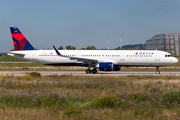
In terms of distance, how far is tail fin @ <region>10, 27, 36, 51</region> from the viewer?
37.4 metres

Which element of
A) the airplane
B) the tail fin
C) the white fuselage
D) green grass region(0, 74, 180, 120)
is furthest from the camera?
the tail fin

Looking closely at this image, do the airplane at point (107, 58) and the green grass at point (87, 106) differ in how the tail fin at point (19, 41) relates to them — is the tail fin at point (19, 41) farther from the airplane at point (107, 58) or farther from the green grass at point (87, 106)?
the green grass at point (87, 106)

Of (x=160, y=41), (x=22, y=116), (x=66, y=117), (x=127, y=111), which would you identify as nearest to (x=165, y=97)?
(x=127, y=111)

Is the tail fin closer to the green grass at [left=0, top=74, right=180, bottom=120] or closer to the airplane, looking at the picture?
the airplane

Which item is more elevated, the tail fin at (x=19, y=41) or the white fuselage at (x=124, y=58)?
the tail fin at (x=19, y=41)

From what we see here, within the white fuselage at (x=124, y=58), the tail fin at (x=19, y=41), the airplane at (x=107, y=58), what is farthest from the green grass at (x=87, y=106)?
the tail fin at (x=19, y=41)

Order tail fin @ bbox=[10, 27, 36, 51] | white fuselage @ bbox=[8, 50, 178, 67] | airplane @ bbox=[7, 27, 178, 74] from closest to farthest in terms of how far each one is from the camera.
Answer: airplane @ bbox=[7, 27, 178, 74], white fuselage @ bbox=[8, 50, 178, 67], tail fin @ bbox=[10, 27, 36, 51]

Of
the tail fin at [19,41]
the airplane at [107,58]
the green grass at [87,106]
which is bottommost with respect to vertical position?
the green grass at [87,106]

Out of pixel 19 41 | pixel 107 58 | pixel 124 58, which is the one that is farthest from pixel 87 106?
pixel 19 41

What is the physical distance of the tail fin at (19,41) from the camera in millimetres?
37406

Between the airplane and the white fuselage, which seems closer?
the airplane

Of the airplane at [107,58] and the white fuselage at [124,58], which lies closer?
the airplane at [107,58]

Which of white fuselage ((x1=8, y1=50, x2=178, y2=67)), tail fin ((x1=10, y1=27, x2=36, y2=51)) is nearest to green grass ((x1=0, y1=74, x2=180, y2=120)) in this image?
white fuselage ((x1=8, y1=50, x2=178, y2=67))

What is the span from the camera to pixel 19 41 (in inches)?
1474
